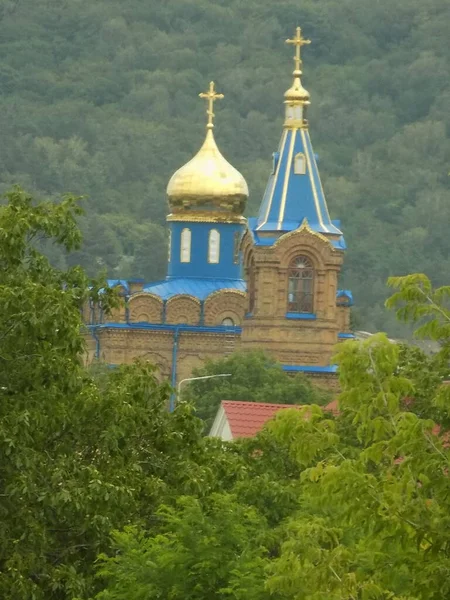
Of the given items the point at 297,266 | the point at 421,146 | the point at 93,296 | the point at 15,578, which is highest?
the point at 421,146

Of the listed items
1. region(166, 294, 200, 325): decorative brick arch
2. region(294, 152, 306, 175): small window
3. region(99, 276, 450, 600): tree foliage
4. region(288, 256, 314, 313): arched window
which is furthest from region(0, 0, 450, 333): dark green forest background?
region(99, 276, 450, 600): tree foliage

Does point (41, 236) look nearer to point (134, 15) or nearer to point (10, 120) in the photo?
point (10, 120)

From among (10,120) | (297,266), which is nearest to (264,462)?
(297,266)

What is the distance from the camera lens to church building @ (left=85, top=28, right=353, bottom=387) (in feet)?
218

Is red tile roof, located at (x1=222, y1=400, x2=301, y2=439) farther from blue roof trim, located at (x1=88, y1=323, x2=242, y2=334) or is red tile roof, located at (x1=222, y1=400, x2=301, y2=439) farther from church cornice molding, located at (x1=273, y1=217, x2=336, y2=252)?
blue roof trim, located at (x1=88, y1=323, x2=242, y2=334)

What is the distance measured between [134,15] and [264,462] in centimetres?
13450

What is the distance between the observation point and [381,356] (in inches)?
692

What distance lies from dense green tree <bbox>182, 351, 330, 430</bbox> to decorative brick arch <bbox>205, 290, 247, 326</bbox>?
20.9 ft

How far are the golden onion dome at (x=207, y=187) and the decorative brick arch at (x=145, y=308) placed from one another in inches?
108

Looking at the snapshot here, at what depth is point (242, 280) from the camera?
73.5 meters

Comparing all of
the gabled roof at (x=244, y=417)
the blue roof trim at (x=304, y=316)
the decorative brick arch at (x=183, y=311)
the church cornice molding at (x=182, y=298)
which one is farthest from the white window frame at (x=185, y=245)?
the gabled roof at (x=244, y=417)

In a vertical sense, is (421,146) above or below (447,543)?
above

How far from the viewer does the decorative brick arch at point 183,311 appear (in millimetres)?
70438

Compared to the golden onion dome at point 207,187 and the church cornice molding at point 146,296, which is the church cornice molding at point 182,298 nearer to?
the church cornice molding at point 146,296
